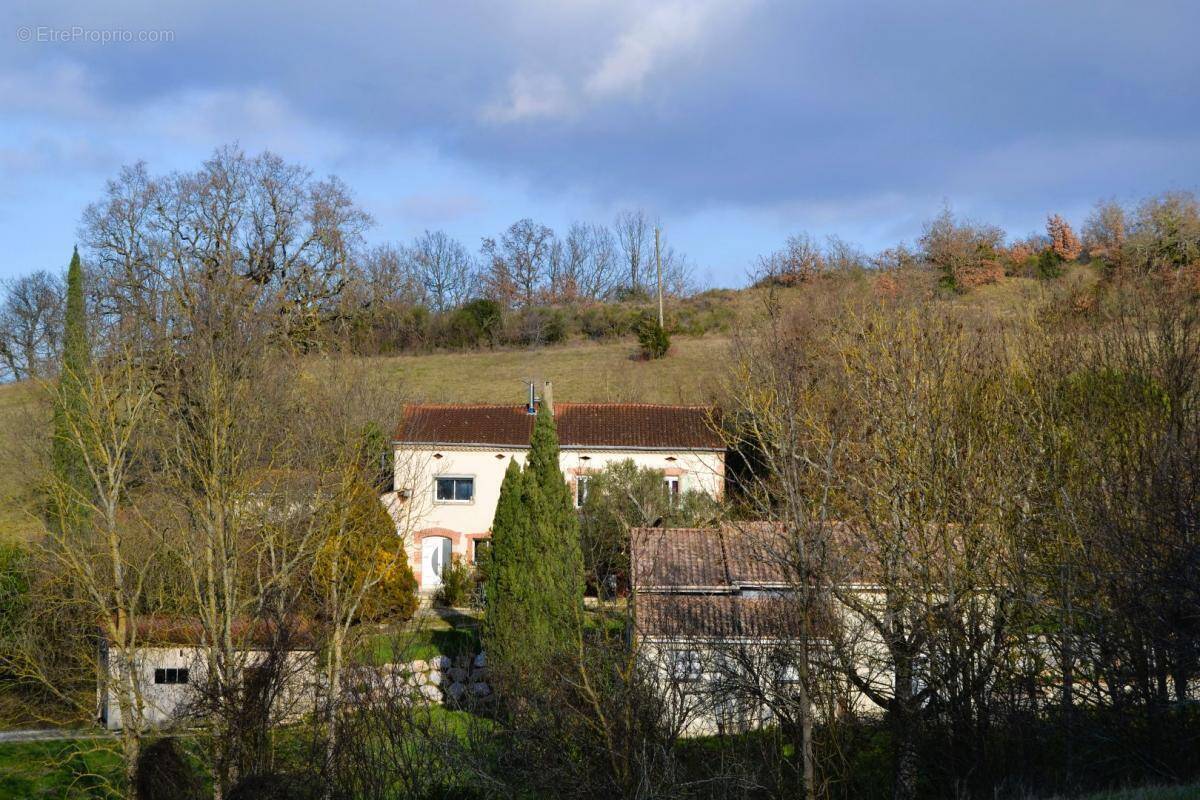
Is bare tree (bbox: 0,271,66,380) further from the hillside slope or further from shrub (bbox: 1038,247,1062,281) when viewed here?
shrub (bbox: 1038,247,1062,281)

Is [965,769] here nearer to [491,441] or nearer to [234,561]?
[234,561]

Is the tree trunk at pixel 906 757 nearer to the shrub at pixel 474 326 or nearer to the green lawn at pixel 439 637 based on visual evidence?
the green lawn at pixel 439 637

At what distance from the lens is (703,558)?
17703 mm

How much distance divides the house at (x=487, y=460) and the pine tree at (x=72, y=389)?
8652mm

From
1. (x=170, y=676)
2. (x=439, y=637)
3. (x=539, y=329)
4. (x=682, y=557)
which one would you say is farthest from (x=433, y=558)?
(x=539, y=329)

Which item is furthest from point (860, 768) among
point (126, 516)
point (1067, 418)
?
point (126, 516)

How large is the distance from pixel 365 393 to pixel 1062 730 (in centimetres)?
2139

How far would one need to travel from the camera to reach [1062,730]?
11.6 m

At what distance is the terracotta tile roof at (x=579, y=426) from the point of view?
29.1m

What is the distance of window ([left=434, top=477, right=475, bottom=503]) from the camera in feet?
95.7

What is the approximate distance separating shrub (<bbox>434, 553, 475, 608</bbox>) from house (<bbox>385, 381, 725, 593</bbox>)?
1.07 meters

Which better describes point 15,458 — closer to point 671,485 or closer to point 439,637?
point 439,637

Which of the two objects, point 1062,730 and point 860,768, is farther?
point 860,768

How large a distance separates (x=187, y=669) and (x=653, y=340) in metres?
31.5
